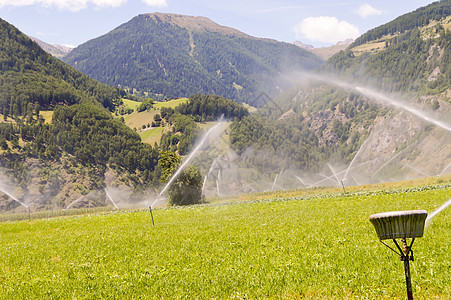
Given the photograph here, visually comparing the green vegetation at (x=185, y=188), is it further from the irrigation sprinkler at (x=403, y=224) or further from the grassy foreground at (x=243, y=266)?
the irrigation sprinkler at (x=403, y=224)

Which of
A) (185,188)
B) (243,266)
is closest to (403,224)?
(243,266)

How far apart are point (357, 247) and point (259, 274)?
578 centimetres

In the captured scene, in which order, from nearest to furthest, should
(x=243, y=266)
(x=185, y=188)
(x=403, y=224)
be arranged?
(x=403, y=224) → (x=243, y=266) → (x=185, y=188)

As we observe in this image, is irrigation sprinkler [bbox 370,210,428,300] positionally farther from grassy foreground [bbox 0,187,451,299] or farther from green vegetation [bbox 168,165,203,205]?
green vegetation [bbox 168,165,203,205]

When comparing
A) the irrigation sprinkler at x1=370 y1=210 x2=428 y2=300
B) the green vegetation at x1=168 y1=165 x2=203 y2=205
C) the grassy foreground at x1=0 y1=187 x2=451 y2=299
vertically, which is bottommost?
the green vegetation at x1=168 y1=165 x2=203 y2=205

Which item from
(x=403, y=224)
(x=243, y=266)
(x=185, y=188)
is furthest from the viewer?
(x=185, y=188)

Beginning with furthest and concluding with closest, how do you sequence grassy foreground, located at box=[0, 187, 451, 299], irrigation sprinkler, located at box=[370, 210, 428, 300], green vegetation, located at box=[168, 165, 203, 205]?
green vegetation, located at box=[168, 165, 203, 205]
grassy foreground, located at box=[0, 187, 451, 299]
irrigation sprinkler, located at box=[370, 210, 428, 300]

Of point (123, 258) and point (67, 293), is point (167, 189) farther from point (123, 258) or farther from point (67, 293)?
point (67, 293)

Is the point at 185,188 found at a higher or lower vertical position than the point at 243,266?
lower

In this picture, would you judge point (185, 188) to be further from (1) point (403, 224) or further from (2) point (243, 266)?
(1) point (403, 224)

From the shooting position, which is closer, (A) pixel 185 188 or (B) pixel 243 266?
(B) pixel 243 266

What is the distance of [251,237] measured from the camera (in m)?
26.3

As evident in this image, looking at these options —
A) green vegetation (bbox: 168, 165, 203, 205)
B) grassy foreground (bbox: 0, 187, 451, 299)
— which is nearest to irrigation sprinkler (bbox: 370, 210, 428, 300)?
grassy foreground (bbox: 0, 187, 451, 299)

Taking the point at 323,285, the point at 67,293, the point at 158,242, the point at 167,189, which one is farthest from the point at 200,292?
the point at 167,189
